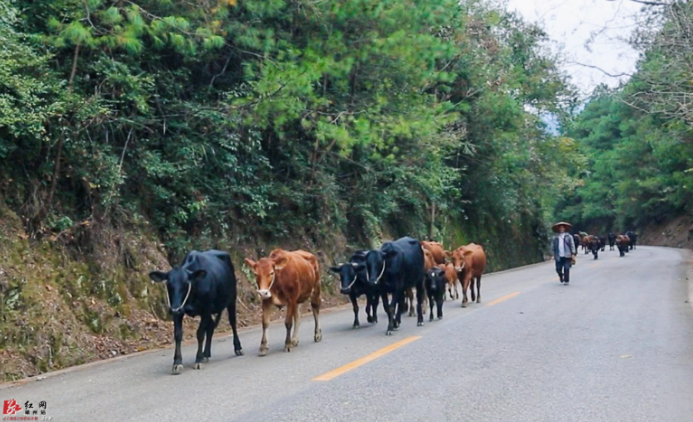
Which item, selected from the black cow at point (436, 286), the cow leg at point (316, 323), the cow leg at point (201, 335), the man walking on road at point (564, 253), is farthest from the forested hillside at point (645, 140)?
the cow leg at point (201, 335)

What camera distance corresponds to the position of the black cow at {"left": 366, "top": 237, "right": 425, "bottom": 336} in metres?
13.4

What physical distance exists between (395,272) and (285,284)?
2.74 m

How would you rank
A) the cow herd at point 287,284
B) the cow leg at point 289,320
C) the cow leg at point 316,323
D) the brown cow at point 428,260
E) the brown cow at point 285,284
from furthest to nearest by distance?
the brown cow at point 428,260 < the cow leg at point 316,323 < the cow leg at point 289,320 < the brown cow at point 285,284 < the cow herd at point 287,284

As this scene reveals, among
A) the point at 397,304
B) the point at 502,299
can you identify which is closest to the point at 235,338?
the point at 397,304

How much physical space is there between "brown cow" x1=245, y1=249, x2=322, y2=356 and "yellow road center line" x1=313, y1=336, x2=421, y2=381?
142 cm

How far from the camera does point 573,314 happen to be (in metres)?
15.6

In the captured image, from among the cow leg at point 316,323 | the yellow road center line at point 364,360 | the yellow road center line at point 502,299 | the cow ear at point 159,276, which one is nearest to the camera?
the yellow road center line at point 364,360

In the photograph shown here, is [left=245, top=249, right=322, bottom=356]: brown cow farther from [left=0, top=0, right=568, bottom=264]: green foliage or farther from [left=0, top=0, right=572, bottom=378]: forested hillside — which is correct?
[left=0, top=0, right=568, bottom=264]: green foliage

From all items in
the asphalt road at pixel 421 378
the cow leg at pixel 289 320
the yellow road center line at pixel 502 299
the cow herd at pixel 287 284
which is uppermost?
the cow herd at pixel 287 284

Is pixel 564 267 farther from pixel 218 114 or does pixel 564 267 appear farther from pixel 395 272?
pixel 218 114

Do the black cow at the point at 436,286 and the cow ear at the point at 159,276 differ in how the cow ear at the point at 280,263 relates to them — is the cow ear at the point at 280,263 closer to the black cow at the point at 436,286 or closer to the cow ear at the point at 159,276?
the cow ear at the point at 159,276

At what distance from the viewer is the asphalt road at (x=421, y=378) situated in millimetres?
7379

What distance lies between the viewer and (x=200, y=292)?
33.6 ft

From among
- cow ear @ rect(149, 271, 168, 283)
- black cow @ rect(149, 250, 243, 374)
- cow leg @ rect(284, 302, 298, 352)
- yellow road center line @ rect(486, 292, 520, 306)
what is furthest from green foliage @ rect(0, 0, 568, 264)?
yellow road center line @ rect(486, 292, 520, 306)
